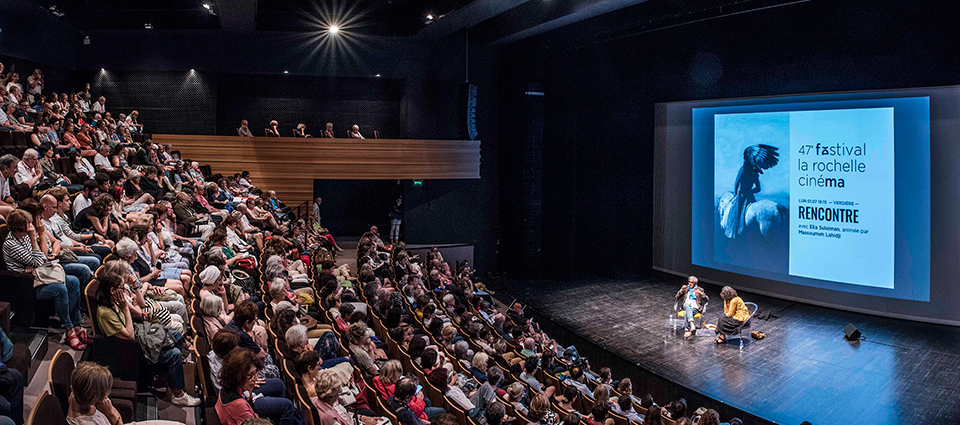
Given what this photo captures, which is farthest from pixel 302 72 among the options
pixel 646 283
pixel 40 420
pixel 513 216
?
pixel 40 420

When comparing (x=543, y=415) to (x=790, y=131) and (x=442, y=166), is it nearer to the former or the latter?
(x=790, y=131)

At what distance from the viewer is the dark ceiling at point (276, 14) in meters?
12.6

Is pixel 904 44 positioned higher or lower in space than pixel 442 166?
higher

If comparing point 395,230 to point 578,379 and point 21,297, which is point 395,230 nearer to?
point 578,379

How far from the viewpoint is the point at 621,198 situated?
1423cm

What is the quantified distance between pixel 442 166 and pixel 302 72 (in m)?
3.63

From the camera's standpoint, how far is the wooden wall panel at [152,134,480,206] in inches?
502

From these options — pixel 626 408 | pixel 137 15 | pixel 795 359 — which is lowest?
pixel 795 359

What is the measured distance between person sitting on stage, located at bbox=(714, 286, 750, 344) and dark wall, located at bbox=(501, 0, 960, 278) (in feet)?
12.7

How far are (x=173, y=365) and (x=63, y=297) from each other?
2.70 ft

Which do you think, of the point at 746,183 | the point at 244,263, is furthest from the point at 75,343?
the point at 746,183

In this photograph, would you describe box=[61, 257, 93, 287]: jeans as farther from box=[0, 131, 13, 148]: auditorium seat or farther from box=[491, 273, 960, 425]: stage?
box=[491, 273, 960, 425]: stage

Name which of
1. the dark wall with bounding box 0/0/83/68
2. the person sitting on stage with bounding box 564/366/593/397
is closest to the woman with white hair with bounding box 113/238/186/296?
the person sitting on stage with bounding box 564/366/593/397

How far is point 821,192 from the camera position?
412 inches
